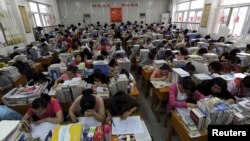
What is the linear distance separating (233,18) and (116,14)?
9.53 m

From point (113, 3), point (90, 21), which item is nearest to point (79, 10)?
point (90, 21)

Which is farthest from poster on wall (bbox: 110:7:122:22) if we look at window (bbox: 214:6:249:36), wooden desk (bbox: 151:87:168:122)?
wooden desk (bbox: 151:87:168:122)

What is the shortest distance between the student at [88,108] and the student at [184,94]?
1.14 metres

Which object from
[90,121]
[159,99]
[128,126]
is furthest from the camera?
[159,99]

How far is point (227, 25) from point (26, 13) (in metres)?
9.37

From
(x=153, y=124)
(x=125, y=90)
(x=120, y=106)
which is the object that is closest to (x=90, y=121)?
(x=120, y=106)

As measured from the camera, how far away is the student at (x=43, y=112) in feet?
6.36

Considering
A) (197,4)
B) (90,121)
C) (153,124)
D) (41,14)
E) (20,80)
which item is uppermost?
(197,4)

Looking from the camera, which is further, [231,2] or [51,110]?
[231,2]

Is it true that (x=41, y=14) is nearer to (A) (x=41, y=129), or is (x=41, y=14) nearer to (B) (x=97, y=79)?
(B) (x=97, y=79)

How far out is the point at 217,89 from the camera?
7.77 feet

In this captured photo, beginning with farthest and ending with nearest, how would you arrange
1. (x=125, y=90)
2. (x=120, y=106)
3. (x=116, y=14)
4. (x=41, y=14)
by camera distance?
1. (x=116, y=14)
2. (x=41, y=14)
3. (x=125, y=90)
4. (x=120, y=106)

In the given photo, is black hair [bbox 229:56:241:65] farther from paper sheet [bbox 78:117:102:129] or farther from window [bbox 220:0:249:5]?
paper sheet [bbox 78:117:102:129]

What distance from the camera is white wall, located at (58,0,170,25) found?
43.0 ft
